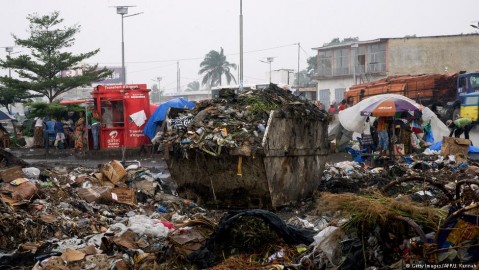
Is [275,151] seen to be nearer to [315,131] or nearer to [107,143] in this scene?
[315,131]

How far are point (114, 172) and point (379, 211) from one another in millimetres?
8077

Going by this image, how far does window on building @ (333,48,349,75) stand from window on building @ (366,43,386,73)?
2.55 m

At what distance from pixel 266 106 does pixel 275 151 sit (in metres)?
0.96

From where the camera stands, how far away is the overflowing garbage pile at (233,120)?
30.9 ft

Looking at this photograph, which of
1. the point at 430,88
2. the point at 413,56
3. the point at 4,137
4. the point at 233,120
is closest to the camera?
the point at 233,120

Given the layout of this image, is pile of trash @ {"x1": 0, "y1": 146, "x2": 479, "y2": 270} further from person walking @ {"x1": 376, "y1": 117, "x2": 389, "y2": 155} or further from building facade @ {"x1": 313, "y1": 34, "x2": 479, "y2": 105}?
building facade @ {"x1": 313, "y1": 34, "x2": 479, "y2": 105}

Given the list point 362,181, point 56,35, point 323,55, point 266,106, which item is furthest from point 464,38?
point 266,106

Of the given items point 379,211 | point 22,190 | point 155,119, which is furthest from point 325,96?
point 379,211

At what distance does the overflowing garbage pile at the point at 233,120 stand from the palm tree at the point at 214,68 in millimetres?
57645

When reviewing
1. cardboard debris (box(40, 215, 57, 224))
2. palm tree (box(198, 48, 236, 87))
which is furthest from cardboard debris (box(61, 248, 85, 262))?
palm tree (box(198, 48, 236, 87))

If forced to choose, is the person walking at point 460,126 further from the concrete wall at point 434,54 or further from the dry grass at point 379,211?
the concrete wall at point 434,54

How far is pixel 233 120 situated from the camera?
9922mm

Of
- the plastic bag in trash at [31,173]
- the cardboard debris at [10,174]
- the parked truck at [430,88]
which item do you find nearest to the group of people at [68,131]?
the plastic bag in trash at [31,173]

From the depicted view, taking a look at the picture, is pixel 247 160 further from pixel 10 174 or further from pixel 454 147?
pixel 454 147
